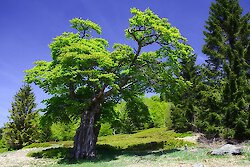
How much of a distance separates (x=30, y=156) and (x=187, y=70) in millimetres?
27138

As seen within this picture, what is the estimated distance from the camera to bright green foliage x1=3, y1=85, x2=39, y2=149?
163ft

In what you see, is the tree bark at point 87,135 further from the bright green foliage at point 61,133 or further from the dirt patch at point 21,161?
the bright green foliage at point 61,133

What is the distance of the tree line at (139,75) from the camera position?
23.4m

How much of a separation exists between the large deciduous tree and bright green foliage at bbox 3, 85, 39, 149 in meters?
25.0

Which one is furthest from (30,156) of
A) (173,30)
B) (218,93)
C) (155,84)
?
(218,93)

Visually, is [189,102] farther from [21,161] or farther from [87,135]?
[21,161]

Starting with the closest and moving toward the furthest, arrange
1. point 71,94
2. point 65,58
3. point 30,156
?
point 65,58, point 71,94, point 30,156

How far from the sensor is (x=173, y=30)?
23.8 metres

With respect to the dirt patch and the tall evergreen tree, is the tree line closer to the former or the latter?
the tall evergreen tree

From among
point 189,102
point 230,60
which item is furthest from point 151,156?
point 189,102

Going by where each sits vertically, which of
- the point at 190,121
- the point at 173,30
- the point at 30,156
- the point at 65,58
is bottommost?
the point at 30,156

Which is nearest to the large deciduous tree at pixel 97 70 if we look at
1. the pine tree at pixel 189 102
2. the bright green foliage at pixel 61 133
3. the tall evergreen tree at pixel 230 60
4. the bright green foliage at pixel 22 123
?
the tall evergreen tree at pixel 230 60

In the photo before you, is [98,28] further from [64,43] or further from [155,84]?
[155,84]

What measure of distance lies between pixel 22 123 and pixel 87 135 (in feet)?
98.0
